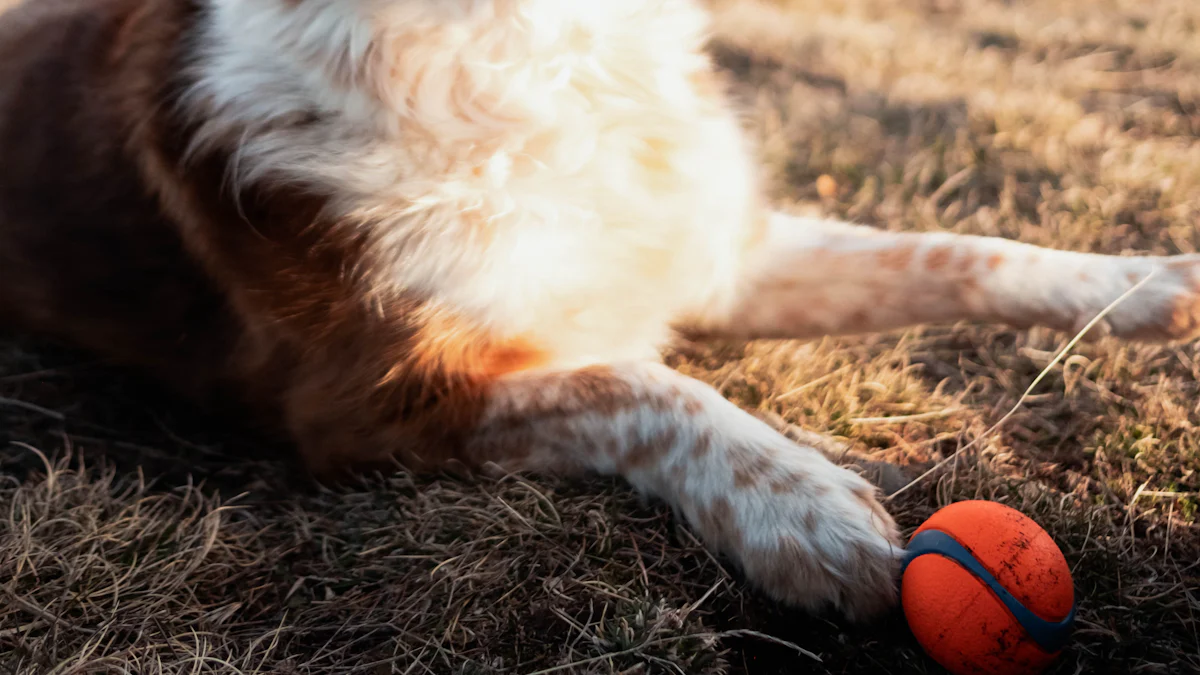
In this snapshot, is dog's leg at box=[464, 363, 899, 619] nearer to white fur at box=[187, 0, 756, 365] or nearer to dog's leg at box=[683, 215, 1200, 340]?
white fur at box=[187, 0, 756, 365]

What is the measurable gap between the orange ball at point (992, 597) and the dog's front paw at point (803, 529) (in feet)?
0.29

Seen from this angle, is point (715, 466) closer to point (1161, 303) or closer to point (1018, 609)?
point (1018, 609)

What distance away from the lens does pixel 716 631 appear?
59.4 inches

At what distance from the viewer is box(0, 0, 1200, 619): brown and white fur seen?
73.2 inches

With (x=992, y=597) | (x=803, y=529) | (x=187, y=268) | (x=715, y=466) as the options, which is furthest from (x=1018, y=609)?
(x=187, y=268)

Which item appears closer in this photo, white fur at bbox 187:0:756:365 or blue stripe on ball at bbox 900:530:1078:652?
blue stripe on ball at bbox 900:530:1078:652

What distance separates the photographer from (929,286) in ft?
7.31

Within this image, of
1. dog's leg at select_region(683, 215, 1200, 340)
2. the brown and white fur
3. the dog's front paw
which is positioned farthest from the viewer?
dog's leg at select_region(683, 215, 1200, 340)

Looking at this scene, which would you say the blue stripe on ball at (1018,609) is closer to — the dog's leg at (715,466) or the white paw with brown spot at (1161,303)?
the dog's leg at (715,466)

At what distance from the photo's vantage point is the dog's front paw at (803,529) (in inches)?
58.7

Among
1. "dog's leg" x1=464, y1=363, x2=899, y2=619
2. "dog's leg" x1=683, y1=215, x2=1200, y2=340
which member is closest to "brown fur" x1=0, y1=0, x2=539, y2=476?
"dog's leg" x1=464, y1=363, x2=899, y2=619

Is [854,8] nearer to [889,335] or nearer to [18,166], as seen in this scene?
[889,335]

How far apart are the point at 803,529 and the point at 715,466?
21cm

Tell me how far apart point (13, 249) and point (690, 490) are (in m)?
1.93
